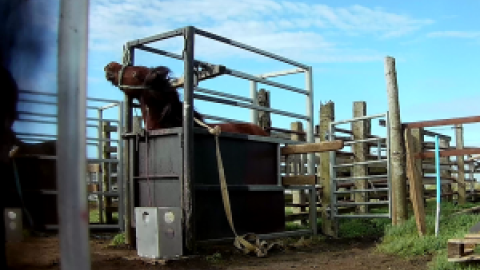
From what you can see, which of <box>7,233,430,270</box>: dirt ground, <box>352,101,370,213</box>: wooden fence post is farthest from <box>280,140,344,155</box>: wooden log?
<box>352,101,370,213</box>: wooden fence post

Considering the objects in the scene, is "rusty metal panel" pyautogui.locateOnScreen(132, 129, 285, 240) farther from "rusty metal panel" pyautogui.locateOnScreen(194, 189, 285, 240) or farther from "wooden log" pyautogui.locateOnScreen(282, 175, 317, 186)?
"wooden log" pyautogui.locateOnScreen(282, 175, 317, 186)

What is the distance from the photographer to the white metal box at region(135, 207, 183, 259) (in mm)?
4320

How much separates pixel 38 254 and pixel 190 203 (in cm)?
350

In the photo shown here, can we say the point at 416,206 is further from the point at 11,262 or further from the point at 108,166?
the point at 108,166

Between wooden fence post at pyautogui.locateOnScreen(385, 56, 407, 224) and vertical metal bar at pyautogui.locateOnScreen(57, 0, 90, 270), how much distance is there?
5100mm

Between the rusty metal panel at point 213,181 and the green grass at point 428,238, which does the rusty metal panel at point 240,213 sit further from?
the green grass at point 428,238

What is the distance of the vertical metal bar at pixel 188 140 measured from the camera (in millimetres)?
4594

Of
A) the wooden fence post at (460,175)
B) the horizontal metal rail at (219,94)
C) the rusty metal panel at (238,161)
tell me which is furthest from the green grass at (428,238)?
the wooden fence post at (460,175)

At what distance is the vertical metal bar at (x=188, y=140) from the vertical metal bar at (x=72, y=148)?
371cm

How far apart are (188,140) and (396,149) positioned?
2566 mm

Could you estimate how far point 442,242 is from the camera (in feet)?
14.9

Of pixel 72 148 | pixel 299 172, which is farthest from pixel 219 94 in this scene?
pixel 72 148

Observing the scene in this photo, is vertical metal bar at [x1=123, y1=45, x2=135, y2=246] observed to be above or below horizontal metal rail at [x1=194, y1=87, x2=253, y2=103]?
below

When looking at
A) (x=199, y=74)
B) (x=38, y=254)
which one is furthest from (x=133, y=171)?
(x=38, y=254)
